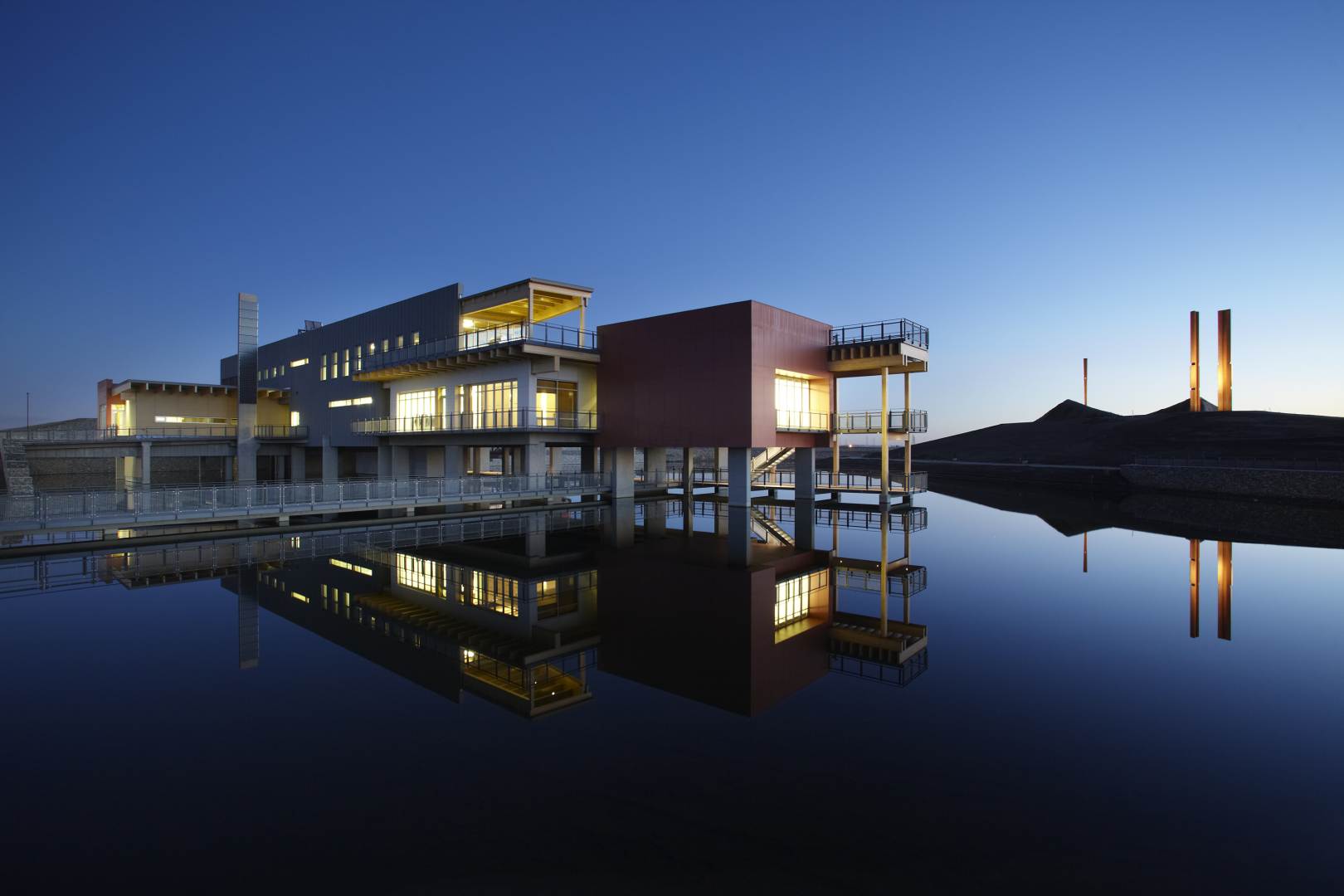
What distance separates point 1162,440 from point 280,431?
7864 cm

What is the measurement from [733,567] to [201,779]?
1287 centimetres

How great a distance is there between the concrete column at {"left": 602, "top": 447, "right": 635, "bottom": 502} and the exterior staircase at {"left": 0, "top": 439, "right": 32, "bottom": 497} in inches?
1516

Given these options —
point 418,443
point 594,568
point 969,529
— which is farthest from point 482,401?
point 969,529

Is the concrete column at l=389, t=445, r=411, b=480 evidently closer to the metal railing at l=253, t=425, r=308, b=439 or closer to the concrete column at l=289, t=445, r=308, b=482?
the metal railing at l=253, t=425, r=308, b=439

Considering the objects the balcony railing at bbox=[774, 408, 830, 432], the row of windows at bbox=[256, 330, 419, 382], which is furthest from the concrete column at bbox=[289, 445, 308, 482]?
the balcony railing at bbox=[774, 408, 830, 432]

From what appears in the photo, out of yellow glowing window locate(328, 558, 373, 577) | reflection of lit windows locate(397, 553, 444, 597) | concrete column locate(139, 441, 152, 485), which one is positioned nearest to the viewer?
reflection of lit windows locate(397, 553, 444, 597)

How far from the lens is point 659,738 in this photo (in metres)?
7.30

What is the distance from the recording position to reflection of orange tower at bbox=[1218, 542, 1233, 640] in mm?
12232

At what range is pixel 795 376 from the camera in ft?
106

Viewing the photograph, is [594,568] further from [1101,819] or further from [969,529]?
[969,529]

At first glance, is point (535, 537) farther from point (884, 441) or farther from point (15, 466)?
point (15, 466)

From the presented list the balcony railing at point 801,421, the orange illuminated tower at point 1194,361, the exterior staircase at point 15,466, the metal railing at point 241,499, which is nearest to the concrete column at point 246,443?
the exterior staircase at point 15,466

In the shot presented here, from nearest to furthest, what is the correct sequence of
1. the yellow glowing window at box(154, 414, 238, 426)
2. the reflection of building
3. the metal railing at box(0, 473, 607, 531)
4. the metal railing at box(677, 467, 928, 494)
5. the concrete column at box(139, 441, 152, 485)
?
the reflection of building, the metal railing at box(0, 473, 607, 531), the metal railing at box(677, 467, 928, 494), the concrete column at box(139, 441, 152, 485), the yellow glowing window at box(154, 414, 238, 426)

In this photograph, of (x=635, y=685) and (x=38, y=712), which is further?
(x=635, y=685)
